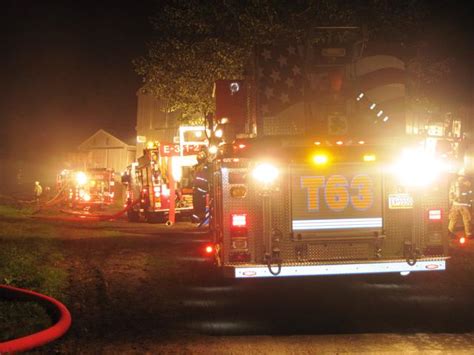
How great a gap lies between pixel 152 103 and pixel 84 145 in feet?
49.4

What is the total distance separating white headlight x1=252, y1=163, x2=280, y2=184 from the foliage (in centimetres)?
917

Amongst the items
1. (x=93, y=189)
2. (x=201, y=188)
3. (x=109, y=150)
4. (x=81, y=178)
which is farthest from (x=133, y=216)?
(x=109, y=150)

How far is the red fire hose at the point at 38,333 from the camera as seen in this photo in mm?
5355

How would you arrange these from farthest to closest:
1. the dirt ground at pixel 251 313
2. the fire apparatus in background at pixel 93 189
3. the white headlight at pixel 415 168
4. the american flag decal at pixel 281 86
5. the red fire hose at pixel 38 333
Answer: the fire apparatus in background at pixel 93 189 < the american flag decal at pixel 281 86 < the white headlight at pixel 415 168 < the dirt ground at pixel 251 313 < the red fire hose at pixel 38 333

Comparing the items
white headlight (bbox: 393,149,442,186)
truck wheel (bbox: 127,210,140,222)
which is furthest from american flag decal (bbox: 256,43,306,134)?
truck wheel (bbox: 127,210,140,222)

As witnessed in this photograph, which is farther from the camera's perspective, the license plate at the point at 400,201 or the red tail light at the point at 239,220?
the license plate at the point at 400,201

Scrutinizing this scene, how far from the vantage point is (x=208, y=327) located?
673cm

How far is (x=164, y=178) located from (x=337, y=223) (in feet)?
37.9

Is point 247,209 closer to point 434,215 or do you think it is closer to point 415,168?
point 415,168

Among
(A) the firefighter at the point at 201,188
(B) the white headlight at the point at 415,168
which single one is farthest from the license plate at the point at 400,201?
(A) the firefighter at the point at 201,188

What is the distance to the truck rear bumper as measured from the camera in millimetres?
7383

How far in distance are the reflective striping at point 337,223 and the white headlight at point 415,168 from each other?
635mm

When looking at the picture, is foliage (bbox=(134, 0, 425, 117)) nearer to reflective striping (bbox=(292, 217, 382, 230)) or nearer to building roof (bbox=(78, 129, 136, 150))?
reflective striping (bbox=(292, 217, 382, 230))

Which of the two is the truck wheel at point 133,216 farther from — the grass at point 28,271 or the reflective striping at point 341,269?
the reflective striping at point 341,269
